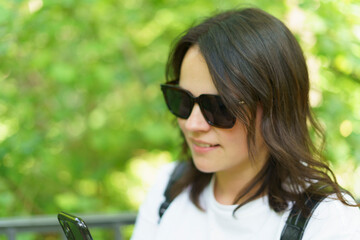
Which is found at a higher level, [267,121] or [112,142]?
[267,121]

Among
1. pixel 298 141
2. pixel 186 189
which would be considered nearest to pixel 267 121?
pixel 298 141

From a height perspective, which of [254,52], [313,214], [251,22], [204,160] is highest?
[251,22]

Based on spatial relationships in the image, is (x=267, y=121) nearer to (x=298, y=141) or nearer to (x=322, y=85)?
(x=298, y=141)

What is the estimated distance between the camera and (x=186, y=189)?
1810mm

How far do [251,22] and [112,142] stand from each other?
1.95 m

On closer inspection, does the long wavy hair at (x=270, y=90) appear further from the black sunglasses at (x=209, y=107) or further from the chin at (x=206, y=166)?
the chin at (x=206, y=166)

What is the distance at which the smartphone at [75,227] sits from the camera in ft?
3.70

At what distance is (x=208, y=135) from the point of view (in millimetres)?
1469

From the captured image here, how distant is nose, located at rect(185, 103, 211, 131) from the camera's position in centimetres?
145

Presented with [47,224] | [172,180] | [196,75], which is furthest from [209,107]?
[47,224]

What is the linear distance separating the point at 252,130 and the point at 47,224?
3.64 ft

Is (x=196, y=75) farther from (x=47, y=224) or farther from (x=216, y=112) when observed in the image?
(x=47, y=224)

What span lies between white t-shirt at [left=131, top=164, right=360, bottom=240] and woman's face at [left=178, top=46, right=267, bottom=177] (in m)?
0.21

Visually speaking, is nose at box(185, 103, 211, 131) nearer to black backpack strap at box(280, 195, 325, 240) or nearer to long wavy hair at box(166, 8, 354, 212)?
long wavy hair at box(166, 8, 354, 212)
